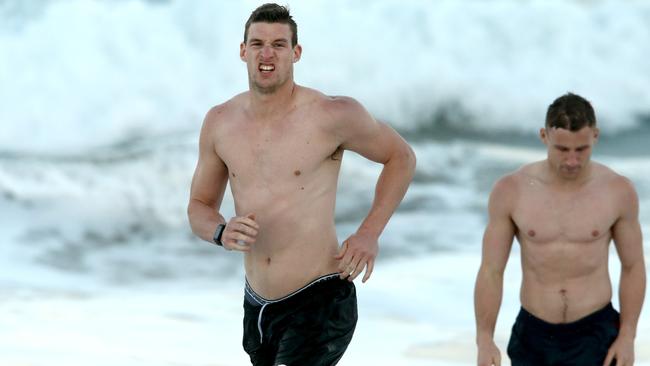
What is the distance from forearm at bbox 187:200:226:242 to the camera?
4113 mm

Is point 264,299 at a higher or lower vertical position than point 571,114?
lower

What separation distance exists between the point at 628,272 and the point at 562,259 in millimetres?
216

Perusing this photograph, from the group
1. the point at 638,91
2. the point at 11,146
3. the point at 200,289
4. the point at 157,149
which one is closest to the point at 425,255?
the point at 200,289

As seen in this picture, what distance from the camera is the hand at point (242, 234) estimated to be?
3.79 m

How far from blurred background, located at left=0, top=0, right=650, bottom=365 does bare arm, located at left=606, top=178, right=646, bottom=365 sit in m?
2.21

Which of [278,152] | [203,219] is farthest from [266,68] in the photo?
[203,219]

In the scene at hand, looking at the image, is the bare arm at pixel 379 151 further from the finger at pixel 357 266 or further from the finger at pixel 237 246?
the finger at pixel 237 246

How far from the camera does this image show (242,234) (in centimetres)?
380

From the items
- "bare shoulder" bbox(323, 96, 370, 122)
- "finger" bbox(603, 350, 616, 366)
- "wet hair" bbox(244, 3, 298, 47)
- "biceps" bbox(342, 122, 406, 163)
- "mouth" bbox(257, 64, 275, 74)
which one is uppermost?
"wet hair" bbox(244, 3, 298, 47)

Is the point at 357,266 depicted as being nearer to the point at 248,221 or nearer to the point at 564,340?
the point at 248,221

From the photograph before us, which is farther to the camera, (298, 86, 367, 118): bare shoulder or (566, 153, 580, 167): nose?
(298, 86, 367, 118): bare shoulder

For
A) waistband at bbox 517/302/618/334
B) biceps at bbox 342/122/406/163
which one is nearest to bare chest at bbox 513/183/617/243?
waistband at bbox 517/302/618/334

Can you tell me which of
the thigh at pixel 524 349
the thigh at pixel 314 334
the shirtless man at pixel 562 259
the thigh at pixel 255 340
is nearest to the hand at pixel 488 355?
the shirtless man at pixel 562 259

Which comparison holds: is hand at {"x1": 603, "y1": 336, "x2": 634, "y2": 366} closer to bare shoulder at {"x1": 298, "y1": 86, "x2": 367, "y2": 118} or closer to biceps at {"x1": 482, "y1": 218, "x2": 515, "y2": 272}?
biceps at {"x1": 482, "y1": 218, "x2": 515, "y2": 272}
